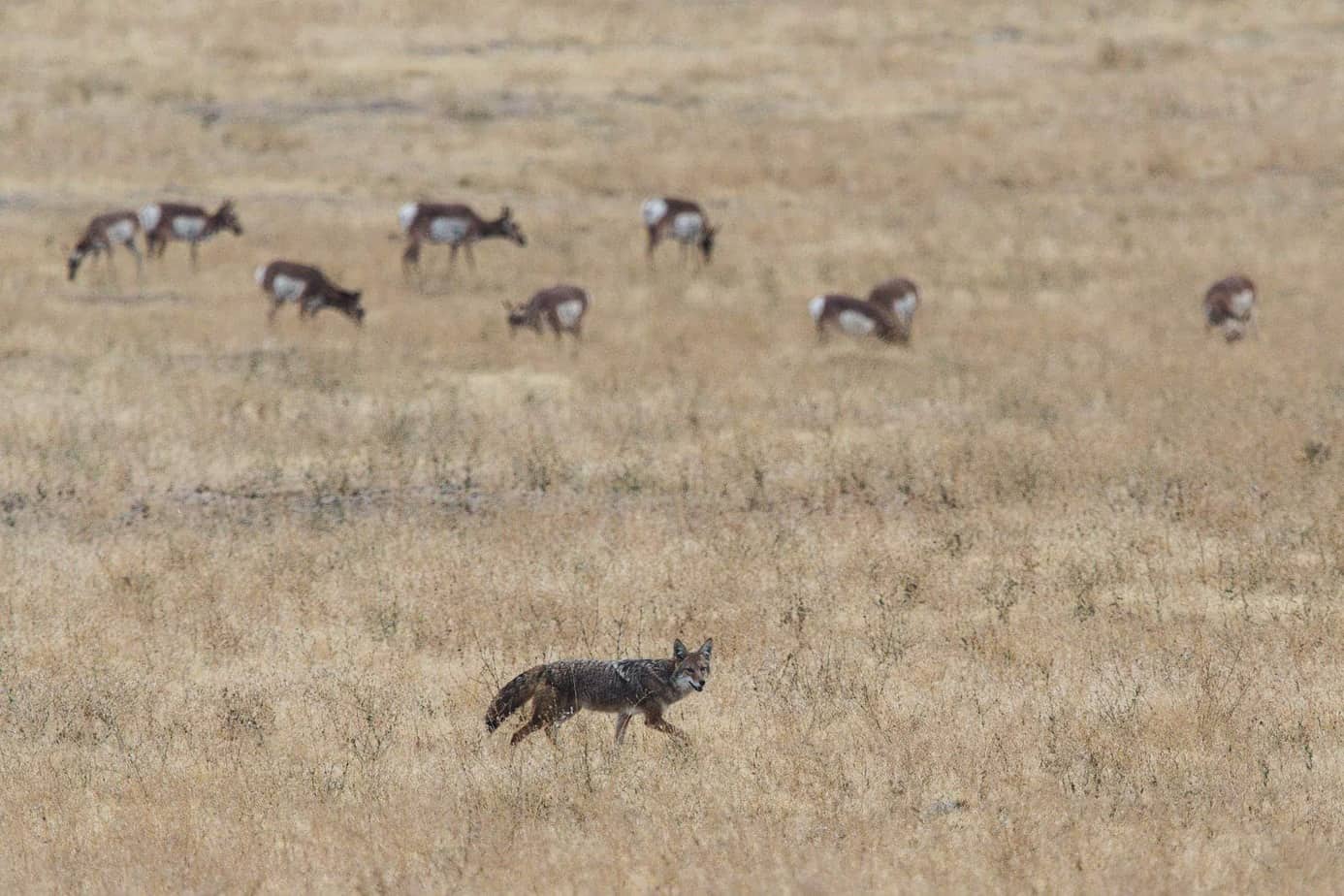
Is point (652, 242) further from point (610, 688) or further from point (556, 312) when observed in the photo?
point (610, 688)

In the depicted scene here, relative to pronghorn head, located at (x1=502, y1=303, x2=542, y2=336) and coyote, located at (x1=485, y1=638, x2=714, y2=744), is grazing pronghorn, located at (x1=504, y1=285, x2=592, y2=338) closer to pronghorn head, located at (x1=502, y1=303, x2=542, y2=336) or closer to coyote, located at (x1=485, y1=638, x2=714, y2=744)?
pronghorn head, located at (x1=502, y1=303, x2=542, y2=336)

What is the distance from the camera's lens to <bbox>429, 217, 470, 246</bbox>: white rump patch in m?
26.6

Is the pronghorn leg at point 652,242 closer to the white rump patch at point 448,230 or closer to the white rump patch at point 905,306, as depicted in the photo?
the white rump patch at point 448,230

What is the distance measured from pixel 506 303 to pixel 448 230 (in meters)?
4.78

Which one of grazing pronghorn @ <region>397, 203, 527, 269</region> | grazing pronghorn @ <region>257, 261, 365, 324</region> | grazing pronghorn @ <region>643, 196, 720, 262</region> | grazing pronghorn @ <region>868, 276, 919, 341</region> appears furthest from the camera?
grazing pronghorn @ <region>643, 196, 720, 262</region>

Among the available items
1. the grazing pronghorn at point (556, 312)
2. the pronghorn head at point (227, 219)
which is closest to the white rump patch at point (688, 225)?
the grazing pronghorn at point (556, 312)

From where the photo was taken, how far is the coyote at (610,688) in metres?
8.32

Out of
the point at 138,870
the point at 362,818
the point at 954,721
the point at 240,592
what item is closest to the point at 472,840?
the point at 362,818

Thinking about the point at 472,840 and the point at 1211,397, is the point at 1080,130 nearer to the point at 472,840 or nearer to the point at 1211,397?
the point at 1211,397

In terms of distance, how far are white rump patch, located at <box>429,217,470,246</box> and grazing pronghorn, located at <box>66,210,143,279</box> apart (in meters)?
4.21

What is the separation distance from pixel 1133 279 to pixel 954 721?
17.5 meters

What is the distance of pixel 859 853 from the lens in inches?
281

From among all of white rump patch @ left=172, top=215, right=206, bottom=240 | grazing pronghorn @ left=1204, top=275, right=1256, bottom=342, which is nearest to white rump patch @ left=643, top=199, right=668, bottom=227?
white rump patch @ left=172, top=215, right=206, bottom=240

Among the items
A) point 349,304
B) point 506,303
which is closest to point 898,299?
point 506,303
